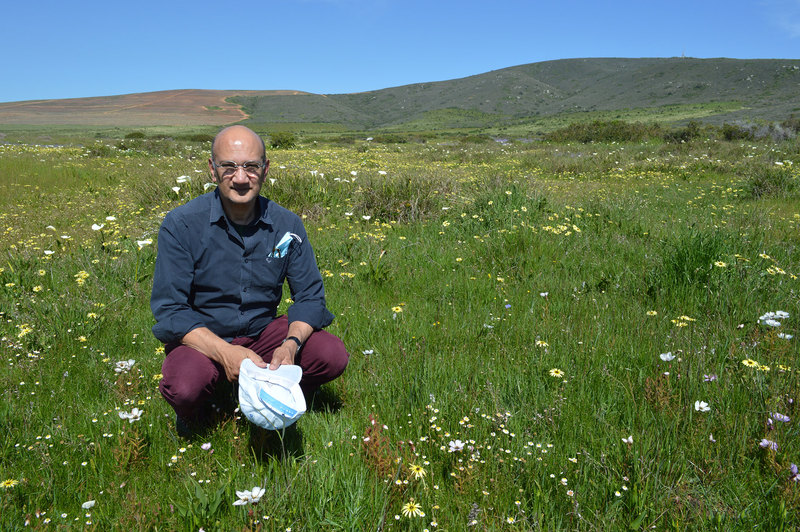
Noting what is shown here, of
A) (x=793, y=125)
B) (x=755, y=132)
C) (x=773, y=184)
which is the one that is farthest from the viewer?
(x=793, y=125)

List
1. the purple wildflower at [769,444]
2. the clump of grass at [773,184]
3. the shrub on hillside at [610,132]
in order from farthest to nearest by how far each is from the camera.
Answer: the shrub on hillside at [610,132], the clump of grass at [773,184], the purple wildflower at [769,444]

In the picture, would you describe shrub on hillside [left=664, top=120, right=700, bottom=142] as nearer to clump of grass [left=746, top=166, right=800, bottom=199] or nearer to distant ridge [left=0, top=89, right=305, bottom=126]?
clump of grass [left=746, top=166, right=800, bottom=199]

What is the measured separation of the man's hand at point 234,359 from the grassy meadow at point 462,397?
307 mm

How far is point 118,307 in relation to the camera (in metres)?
4.11

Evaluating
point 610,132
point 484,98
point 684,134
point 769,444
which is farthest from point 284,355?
point 484,98

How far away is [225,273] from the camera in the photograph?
8.60ft

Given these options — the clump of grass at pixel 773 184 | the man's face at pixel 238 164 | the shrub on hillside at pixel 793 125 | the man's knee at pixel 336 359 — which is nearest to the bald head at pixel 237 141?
the man's face at pixel 238 164

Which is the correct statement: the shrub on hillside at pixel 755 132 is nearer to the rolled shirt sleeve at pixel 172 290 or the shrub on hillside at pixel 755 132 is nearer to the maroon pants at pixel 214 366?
the maroon pants at pixel 214 366

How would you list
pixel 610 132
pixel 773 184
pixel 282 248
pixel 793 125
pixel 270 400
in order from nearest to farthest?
pixel 270 400 → pixel 282 248 → pixel 773 184 → pixel 793 125 → pixel 610 132

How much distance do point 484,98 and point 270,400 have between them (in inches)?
5514

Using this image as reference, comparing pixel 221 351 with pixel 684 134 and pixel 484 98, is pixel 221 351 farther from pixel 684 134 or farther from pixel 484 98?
pixel 484 98

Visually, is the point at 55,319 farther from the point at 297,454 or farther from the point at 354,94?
the point at 354,94

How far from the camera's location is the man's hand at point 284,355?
229 cm

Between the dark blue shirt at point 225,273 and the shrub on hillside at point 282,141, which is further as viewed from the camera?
the shrub on hillside at point 282,141
